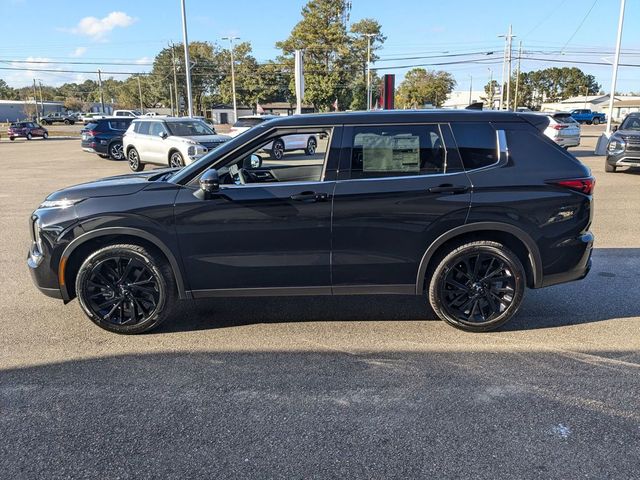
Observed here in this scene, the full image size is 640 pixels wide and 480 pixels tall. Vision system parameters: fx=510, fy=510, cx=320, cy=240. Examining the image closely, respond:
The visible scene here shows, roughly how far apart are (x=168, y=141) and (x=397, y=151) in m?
12.5

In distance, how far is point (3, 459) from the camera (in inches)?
107

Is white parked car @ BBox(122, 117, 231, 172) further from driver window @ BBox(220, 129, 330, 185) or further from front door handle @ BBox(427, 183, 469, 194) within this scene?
front door handle @ BBox(427, 183, 469, 194)

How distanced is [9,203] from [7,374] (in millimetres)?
8772

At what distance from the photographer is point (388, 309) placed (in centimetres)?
486

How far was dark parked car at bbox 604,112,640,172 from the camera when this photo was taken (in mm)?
13938

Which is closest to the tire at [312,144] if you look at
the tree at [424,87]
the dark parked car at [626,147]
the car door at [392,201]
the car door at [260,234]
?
the car door at [260,234]

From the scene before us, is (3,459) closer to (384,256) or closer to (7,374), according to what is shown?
(7,374)

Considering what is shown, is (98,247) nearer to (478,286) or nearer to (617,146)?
(478,286)

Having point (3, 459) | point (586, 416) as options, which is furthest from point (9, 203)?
point (586, 416)

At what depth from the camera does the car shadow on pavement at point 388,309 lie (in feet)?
15.0

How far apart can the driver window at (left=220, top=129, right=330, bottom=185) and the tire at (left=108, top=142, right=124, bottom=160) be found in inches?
746

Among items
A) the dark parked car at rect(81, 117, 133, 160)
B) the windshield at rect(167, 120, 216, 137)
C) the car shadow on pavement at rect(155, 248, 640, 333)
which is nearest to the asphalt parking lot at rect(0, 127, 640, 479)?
the car shadow on pavement at rect(155, 248, 640, 333)

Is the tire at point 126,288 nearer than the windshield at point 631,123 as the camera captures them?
Yes

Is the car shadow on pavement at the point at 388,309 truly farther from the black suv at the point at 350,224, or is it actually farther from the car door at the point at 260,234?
the car door at the point at 260,234
